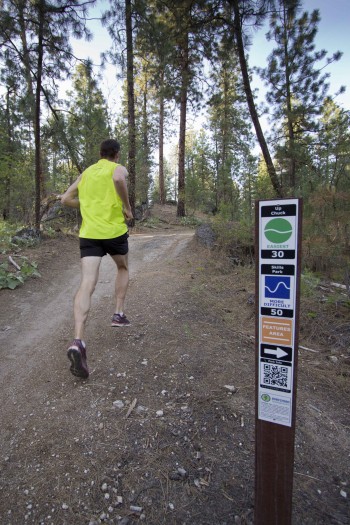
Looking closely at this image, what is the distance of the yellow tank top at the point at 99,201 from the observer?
276cm

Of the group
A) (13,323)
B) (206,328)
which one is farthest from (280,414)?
(13,323)

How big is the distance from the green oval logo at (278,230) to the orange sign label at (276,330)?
0.36 m

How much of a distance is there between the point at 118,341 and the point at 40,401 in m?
1.03

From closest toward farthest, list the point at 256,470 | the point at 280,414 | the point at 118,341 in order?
the point at 280,414
the point at 256,470
the point at 118,341

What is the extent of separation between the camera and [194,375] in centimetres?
264

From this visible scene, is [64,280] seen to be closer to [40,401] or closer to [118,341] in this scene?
[118,341]

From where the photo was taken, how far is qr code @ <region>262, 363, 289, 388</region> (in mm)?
1336

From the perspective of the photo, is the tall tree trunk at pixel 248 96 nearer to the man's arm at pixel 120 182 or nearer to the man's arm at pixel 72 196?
the man's arm at pixel 120 182

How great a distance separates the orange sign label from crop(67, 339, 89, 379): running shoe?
1606 millimetres

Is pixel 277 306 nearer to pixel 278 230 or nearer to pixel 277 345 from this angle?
pixel 277 345

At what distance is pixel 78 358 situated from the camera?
2406 millimetres

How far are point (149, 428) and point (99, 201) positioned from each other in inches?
77.2

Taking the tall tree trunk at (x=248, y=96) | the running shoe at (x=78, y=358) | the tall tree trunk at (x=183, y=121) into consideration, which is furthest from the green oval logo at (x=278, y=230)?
the tall tree trunk at (x=183, y=121)

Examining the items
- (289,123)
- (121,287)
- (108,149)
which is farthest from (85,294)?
(289,123)
